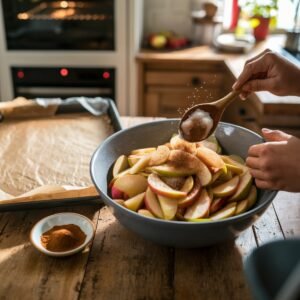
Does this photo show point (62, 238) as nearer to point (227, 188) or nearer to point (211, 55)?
point (227, 188)

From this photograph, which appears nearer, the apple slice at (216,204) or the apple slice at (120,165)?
the apple slice at (216,204)

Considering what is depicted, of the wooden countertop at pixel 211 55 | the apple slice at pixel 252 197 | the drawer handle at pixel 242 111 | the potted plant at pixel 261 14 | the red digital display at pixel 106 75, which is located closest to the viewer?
the apple slice at pixel 252 197

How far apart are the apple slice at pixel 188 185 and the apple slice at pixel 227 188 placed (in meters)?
0.05

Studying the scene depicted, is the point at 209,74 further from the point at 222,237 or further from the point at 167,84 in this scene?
the point at 222,237

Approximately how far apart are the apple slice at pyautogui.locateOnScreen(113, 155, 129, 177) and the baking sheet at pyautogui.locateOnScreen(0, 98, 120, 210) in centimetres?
7

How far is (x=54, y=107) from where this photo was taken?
4.72 ft

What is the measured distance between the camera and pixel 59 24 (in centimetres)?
217

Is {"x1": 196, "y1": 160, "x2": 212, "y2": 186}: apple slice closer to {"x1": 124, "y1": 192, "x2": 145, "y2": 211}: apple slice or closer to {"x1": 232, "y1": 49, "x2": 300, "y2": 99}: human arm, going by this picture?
{"x1": 124, "y1": 192, "x2": 145, "y2": 211}: apple slice

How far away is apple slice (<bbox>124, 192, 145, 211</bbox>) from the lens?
2.48 ft

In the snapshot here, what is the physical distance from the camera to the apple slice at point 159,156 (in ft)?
2.69

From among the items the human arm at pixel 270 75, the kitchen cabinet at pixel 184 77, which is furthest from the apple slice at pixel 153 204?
the kitchen cabinet at pixel 184 77

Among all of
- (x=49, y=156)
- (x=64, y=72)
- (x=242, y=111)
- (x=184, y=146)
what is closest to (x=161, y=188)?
(x=184, y=146)

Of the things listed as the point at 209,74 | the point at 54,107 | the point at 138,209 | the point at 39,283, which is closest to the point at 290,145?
the point at 138,209

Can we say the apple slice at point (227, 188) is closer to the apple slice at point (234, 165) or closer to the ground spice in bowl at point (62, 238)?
the apple slice at point (234, 165)
